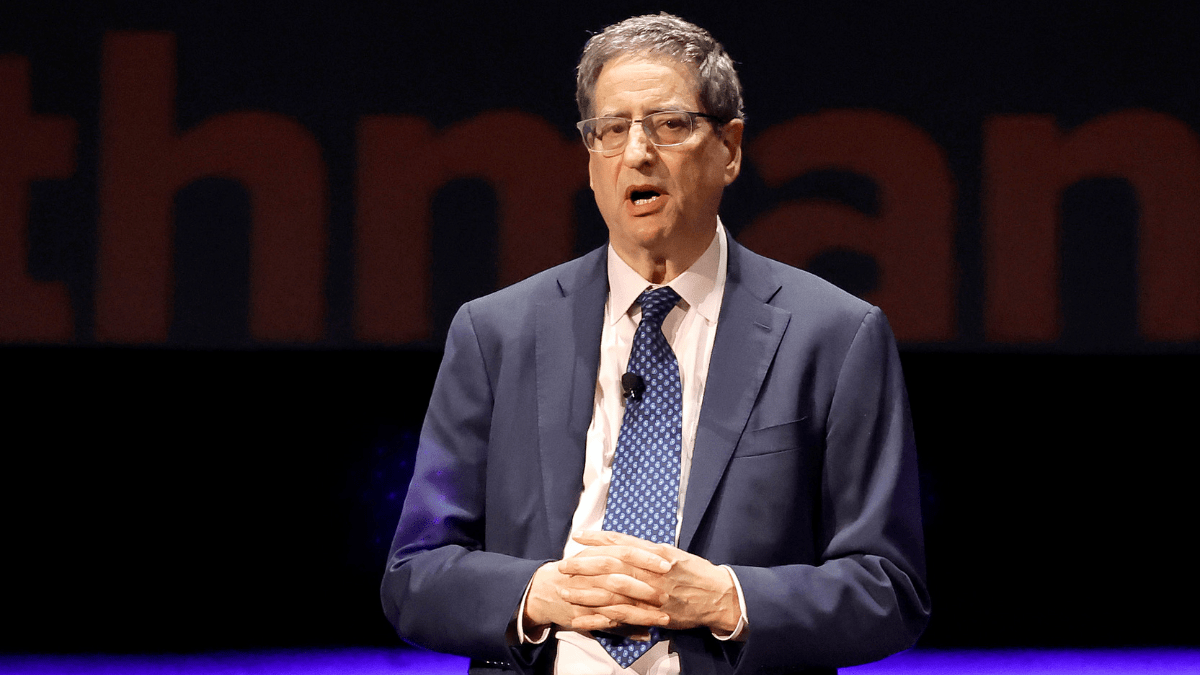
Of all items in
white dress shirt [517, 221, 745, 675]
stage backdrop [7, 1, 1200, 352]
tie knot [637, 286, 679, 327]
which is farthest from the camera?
stage backdrop [7, 1, 1200, 352]

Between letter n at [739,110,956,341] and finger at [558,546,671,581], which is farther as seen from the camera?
letter n at [739,110,956,341]

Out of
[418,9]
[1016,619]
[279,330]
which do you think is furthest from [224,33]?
[1016,619]

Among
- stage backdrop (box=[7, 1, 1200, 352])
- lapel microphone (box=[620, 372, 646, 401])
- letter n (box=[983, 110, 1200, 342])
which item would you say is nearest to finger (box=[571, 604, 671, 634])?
lapel microphone (box=[620, 372, 646, 401])

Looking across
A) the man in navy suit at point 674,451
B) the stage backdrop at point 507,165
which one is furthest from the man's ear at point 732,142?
the stage backdrop at point 507,165

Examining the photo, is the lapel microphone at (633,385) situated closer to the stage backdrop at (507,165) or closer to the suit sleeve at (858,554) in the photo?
the suit sleeve at (858,554)

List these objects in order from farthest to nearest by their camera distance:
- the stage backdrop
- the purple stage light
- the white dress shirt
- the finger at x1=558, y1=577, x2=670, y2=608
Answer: the purple stage light < the stage backdrop < the white dress shirt < the finger at x1=558, y1=577, x2=670, y2=608

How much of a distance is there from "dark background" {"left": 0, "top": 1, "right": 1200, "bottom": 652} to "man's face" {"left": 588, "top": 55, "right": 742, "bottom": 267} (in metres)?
1.97

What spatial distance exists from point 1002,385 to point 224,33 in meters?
2.59

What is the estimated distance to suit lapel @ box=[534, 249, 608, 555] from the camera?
139cm

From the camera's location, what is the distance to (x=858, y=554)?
4.43 feet

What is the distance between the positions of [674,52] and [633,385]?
1.38 ft

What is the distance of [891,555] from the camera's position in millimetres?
1348

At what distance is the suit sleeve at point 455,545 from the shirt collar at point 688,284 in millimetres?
193

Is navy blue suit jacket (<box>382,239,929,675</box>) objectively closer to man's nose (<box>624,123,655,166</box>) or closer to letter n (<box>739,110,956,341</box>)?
man's nose (<box>624,123,655,166</box>)
